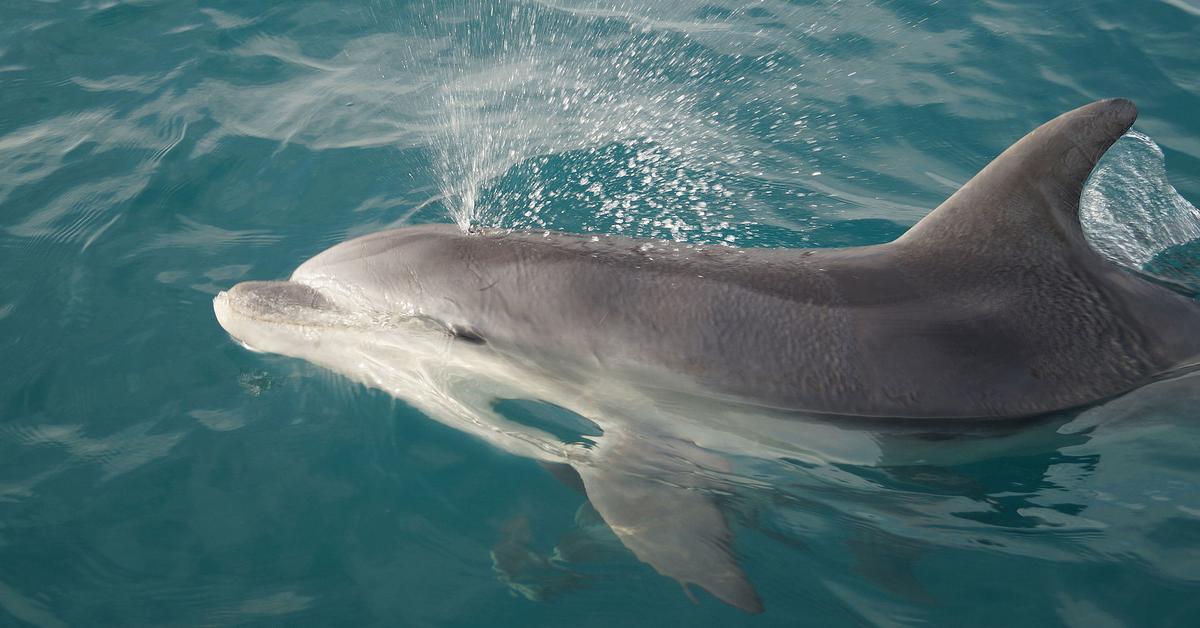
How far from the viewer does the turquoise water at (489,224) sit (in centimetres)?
419

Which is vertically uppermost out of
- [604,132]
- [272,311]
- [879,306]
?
[604,132]

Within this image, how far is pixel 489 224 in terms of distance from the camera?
20.0 ft

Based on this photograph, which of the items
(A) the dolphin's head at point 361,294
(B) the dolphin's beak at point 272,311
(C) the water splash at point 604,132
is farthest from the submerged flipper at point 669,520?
(C) the water splash at point 604,132

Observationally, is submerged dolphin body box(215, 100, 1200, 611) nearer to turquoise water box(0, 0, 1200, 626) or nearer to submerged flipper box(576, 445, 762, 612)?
submerged flipper box(576, 445, 762, 612)

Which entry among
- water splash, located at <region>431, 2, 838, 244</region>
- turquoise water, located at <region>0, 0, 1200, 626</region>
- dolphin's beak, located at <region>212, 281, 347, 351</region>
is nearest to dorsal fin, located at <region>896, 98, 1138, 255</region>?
turquoise water, located at <region>0, 0, 1200, 626</region>

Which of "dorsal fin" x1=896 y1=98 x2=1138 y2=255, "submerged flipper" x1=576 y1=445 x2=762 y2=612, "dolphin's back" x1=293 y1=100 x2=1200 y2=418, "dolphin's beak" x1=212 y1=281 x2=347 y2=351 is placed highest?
"dorsal fin" x1=896 y1=98 x2=1138 y2=255

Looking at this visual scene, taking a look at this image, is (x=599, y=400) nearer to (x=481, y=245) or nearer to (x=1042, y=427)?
(x=481, y=245)

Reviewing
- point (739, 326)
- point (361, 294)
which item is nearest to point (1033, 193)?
point (739, 326)

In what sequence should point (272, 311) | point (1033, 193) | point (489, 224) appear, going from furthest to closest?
point (489, 224) → point (272, 311) → point (1033, 193)

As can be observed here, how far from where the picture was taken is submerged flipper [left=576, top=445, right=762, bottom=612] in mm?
3992

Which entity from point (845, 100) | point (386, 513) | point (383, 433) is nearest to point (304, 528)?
point (386, 513)

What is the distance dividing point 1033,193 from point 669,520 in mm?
2462

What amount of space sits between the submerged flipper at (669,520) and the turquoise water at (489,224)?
0.11 m

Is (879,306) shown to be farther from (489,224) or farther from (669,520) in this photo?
(489,224)
